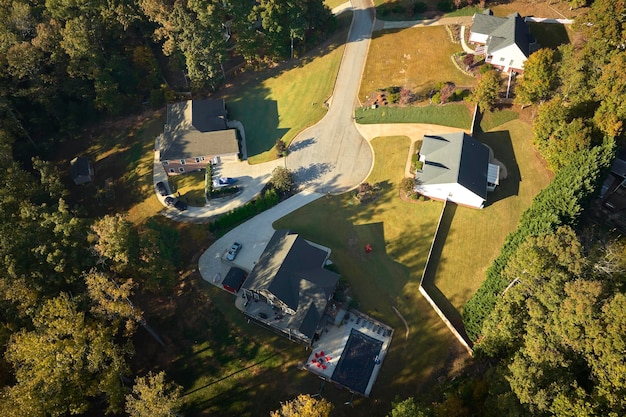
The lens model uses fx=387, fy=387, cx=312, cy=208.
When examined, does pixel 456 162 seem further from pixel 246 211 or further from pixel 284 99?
pixel 284 99

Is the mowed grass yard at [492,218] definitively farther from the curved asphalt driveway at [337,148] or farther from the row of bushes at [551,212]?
the curved asphalt driveway at [337,148]

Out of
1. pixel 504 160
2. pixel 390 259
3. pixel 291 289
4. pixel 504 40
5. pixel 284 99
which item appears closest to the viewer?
pixel 291 289

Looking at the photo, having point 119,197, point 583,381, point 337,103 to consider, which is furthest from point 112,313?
point 337,103

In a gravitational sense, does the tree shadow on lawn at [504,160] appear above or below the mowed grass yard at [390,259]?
→ above

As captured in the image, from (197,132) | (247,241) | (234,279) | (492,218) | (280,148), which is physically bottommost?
(234,279)

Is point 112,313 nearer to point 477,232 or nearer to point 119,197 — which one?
point 119,197

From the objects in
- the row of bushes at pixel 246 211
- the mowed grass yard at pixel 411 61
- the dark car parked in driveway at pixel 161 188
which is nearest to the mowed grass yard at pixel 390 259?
the row of bushes at pixel 246 211

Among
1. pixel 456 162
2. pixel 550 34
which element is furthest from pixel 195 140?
pixel 550 34
